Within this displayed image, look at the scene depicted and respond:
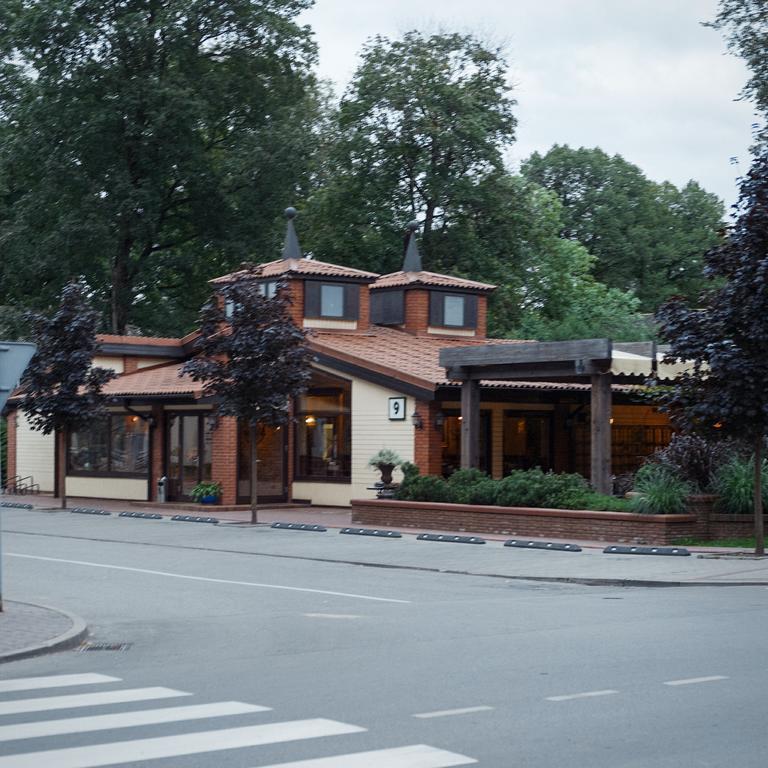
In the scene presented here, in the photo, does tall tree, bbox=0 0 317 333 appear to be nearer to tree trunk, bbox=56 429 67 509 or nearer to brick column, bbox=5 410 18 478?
brick column, bbox=5 410 18 478

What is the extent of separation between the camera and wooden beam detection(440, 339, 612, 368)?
25.3 metres

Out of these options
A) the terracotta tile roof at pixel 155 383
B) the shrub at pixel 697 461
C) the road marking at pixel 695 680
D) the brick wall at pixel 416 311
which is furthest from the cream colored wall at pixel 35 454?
the road marking at pixel 695 680

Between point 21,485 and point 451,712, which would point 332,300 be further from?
point 451,712

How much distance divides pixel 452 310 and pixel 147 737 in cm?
Answer: 3209

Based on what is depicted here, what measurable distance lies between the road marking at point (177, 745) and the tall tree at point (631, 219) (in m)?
61.5

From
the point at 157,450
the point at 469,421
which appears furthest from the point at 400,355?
the point at 157,450

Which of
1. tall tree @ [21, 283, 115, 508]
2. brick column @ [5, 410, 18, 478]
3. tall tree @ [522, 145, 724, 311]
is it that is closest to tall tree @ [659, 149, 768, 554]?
tall tree @ [21, 283, 115, 508]

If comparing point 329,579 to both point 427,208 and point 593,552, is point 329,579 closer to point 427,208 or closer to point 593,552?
point 593,552

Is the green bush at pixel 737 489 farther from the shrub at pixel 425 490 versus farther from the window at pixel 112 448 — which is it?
the window at pixel 112 448

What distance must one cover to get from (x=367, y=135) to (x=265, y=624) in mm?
40530

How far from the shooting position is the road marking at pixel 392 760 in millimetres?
7160

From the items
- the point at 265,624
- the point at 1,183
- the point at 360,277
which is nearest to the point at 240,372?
the point at 360,277

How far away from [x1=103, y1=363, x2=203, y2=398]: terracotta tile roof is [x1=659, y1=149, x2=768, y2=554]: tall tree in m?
15.5

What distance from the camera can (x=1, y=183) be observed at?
163 feet
